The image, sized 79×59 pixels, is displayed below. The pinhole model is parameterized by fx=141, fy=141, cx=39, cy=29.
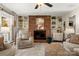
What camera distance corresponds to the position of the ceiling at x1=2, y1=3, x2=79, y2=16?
2.80 metres

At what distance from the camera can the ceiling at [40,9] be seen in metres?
2.80

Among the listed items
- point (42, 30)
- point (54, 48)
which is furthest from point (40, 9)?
point (54, 48)

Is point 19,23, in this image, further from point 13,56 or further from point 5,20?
point 13,56

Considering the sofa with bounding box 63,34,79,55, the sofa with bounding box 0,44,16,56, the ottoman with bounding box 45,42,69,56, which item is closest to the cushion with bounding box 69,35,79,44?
the sofa with bounding box 63,34,79,55

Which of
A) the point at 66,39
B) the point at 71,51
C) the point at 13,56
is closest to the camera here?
the point at 13,56

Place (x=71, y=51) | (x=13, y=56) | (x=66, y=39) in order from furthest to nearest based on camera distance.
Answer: (x=66, y=39)
(x=71, y=51)
(x=13, y=56)

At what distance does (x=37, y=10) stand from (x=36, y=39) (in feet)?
2.20

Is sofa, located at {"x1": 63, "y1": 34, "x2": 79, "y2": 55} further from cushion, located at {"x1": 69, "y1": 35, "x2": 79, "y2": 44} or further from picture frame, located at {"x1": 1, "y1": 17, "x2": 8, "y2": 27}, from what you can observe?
picture frame, located at {"x1": 1, "y1": 17, "x2": 8, "y2": 27}

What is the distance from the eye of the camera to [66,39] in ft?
10.1

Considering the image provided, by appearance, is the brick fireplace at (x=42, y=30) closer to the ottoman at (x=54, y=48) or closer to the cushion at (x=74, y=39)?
the ottoman at (x=54, y=48)

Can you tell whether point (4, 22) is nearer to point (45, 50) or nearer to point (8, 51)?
point (8, 51)

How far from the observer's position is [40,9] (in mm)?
3053

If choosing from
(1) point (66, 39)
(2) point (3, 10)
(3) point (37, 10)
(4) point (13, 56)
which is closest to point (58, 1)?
(3) point (37, 10)

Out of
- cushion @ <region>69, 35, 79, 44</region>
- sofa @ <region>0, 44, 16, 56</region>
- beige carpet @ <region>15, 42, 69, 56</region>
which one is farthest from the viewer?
cushion @ <region>69, 35, 79, 44</region>
